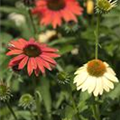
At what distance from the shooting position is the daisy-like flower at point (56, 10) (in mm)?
2518

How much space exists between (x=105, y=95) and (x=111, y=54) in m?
0.24

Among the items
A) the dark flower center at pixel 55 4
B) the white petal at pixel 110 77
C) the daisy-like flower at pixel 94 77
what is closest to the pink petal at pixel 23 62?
the daisy-like flower at pixel 94 77

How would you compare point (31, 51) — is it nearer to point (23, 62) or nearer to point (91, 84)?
point (23, 62)

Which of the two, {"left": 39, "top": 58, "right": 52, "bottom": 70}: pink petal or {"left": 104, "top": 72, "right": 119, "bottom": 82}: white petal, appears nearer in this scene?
{"left": 104, "top": 72, "right": 119, "bottom": 82}: white petal

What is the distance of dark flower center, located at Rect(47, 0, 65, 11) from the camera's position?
2.63m

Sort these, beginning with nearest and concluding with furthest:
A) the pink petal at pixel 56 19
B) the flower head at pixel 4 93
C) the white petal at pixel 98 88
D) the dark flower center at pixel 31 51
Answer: the white petal at pixel 98 88 < the flower head at pixel 4 93 < the dark flower center at pixel 31 51 < the pink petal at pixel 56 19

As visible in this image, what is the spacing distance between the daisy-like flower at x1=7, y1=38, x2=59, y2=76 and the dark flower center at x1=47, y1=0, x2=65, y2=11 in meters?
0.66

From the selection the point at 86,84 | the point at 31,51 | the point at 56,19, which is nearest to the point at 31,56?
the point at 31,51

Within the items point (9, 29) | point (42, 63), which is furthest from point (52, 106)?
point (9, 29)

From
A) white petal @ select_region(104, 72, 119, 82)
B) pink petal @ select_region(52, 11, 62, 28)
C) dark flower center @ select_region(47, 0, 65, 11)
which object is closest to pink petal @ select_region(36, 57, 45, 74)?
white petal @ select_region(104, 72, 119, 82)

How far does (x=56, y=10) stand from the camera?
2607 mm

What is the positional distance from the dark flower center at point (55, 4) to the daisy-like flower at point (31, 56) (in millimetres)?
659

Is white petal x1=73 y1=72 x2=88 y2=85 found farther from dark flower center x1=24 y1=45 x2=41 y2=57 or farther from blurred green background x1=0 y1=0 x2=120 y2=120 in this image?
dark flower center x1=24 y1=45 x2=41 y2=57

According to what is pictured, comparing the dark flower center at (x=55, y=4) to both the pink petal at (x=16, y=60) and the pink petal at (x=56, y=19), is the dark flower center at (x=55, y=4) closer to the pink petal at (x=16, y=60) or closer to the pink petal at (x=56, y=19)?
the pink petal at (x=56, y=19)
